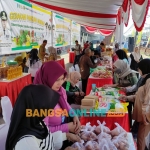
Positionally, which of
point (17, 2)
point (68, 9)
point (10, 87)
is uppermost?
point (17, 2)

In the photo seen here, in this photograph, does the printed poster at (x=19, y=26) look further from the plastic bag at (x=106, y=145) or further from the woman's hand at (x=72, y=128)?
the plastic bag at (x=106, y=145)

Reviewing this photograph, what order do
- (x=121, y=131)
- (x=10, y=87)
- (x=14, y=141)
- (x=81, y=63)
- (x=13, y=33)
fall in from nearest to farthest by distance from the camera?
A: 1. (x=14, y=141)
2. (x=121, y=131)
3. (x=10, y=87)
4. (x=81, y=63)
5. (x=13, y=33)

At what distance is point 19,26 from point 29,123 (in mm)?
6208

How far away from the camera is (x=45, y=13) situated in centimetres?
955

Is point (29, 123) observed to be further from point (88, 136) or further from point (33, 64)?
point (33, 64)

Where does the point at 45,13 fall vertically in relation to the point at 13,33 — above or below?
above

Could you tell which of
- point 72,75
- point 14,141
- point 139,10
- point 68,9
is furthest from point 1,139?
point 68,9

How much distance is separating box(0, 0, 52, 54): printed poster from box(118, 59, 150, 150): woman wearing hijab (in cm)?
444

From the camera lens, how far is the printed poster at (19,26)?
5.74 meters

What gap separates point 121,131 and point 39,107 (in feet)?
3.04

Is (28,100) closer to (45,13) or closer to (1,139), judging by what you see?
(1,139)

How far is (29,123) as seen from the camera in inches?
41.1

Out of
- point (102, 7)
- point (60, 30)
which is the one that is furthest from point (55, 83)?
point (60, 30)

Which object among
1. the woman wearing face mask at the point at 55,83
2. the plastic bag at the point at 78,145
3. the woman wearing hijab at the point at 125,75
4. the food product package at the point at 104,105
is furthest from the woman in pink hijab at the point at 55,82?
the woman wearing hijab at the point at 125,75
